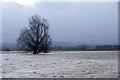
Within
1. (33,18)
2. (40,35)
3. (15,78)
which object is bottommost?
(15,78)

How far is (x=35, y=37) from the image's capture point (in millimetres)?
64062

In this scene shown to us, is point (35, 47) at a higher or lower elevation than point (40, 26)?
lower

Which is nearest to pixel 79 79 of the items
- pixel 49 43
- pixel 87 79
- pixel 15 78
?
pixel 87 79

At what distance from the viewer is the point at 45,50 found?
2515 inches

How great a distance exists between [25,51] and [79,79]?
53.7 meters

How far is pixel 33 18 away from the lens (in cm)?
6581

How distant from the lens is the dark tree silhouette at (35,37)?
63.2m

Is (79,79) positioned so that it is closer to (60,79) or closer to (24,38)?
(60,79)

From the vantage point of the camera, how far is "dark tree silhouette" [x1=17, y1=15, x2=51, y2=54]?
63188mm

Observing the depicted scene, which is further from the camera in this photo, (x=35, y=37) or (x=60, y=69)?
(x=35, y=37)

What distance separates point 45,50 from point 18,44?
686 cm

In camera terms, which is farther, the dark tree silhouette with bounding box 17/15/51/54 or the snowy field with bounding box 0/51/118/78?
the dark tree silhouette with bounding box 17/15/51/54

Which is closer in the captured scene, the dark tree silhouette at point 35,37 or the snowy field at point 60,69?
the snowy field at point 60,69

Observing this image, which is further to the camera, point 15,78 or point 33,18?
point 33,18
